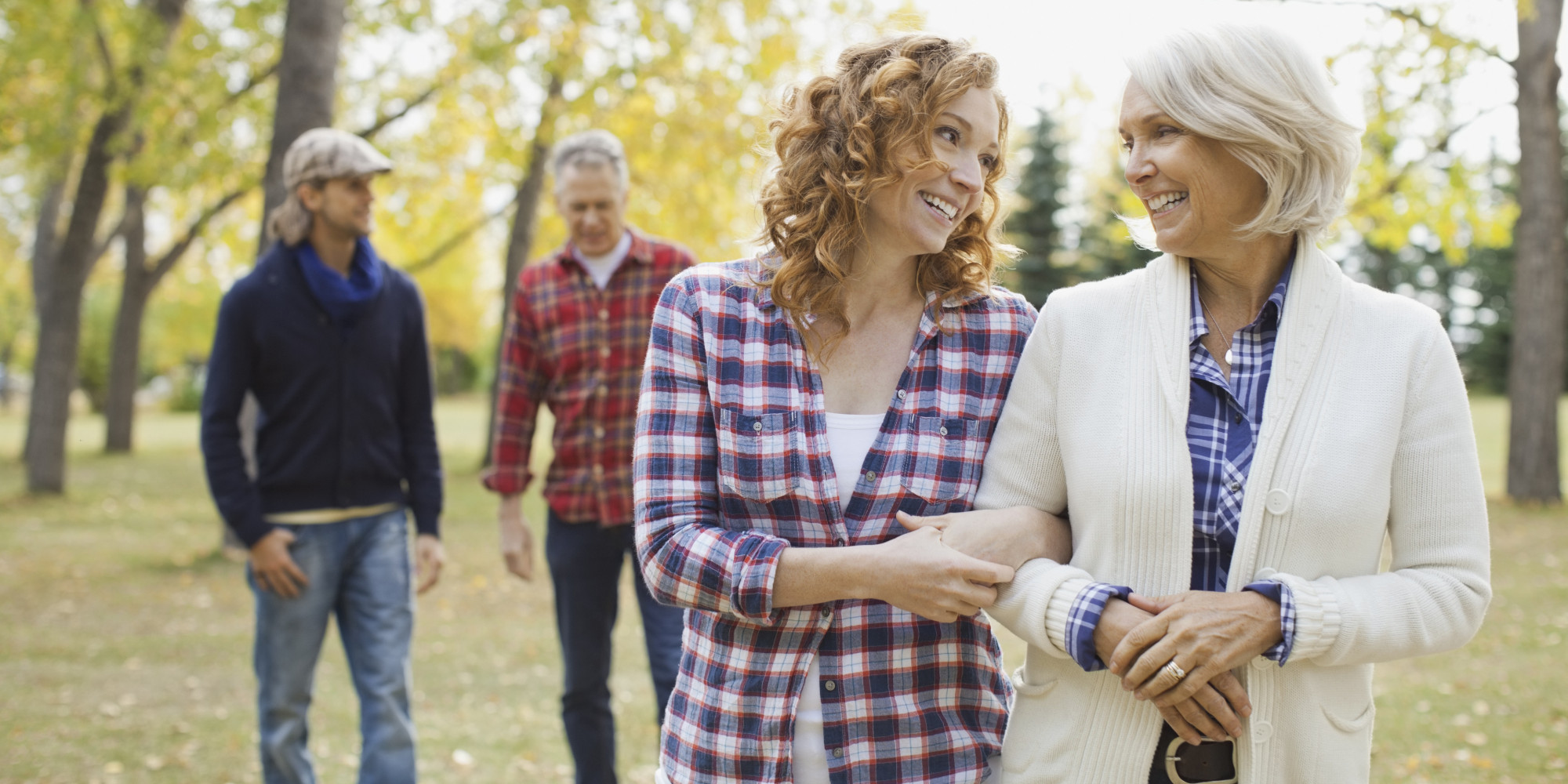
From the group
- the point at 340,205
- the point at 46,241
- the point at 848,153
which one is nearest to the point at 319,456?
the point at 340,205

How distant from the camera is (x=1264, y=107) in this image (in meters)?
2.13

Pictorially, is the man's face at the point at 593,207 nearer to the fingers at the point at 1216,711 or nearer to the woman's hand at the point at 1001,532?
the woman's hand at the point at 1001,532

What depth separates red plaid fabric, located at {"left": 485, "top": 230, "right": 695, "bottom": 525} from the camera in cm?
447

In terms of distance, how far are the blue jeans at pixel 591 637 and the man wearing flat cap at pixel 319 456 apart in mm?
503

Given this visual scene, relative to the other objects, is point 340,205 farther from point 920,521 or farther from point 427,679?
point 427,679

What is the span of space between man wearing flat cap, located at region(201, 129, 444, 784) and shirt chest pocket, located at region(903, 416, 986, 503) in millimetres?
2539

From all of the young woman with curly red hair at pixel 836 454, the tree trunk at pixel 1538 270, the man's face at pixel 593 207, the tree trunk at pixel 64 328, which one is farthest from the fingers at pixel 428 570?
the tree trunk at pixel 1538 270

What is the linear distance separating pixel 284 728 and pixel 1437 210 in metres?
13.6

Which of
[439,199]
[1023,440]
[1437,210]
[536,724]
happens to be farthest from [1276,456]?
[439,199]

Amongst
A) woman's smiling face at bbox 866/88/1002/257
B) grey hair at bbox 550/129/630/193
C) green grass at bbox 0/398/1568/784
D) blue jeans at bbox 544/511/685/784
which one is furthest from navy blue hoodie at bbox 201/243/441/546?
woman's smiling face at bbox 866/88/1002/257

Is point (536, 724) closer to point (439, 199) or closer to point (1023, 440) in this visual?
point (1023, 440)

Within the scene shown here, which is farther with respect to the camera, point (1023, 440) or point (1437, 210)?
point (1437, 210)

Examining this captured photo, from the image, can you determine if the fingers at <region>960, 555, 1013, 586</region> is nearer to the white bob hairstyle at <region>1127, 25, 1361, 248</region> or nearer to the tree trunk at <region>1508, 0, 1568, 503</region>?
the white bob hairstyle at <region>1127, 25, 1361, 248</region>

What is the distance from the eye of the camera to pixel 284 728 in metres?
3.97
